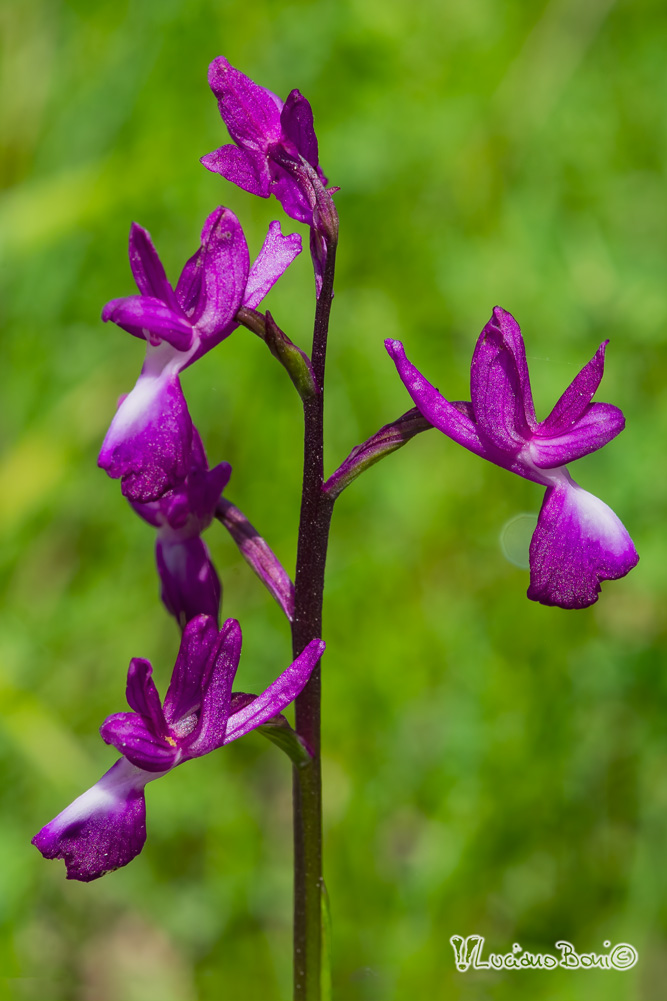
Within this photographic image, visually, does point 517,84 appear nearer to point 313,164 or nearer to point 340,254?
point 340,254

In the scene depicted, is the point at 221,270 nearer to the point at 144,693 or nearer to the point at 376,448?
the point at 376,448

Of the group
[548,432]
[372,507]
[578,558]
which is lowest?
[372,507]

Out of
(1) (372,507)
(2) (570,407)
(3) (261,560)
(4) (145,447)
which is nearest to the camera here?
(4) (145,447)

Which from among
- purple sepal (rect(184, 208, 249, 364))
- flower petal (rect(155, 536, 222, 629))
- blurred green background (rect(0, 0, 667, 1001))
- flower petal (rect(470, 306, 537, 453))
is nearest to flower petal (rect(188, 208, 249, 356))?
purple sepal (rect(184, 208, 249, 364))

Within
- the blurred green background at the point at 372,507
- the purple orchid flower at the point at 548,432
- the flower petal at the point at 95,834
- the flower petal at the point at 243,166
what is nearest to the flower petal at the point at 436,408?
the purple orchid flower at the point at 548,432

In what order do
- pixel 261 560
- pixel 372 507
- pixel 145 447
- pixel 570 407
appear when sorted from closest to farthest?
pixel 145 447
pixel 570 407
pixel 261 560
pixel 372 507

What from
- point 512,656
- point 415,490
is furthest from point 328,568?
point 512,656

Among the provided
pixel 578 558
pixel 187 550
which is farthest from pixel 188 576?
pixel 578 558
